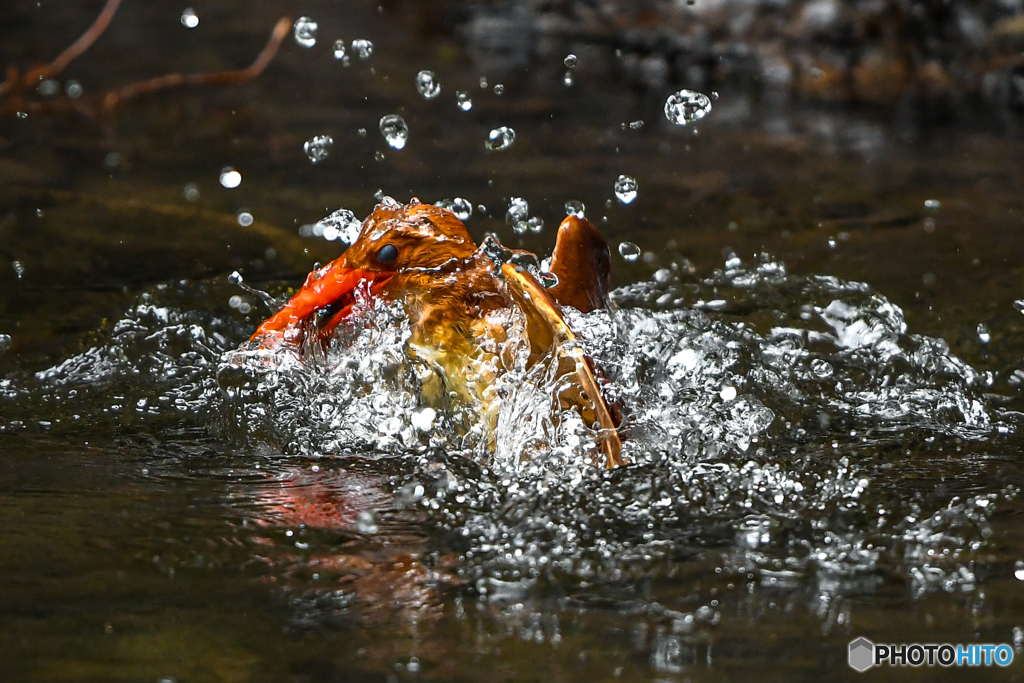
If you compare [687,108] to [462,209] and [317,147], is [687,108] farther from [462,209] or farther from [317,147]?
[462,209]

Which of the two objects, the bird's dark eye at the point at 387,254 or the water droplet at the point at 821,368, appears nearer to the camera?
the bird's dark eye at the point at 387,254

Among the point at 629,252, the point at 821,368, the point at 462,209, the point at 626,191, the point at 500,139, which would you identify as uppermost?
the point at 500,139

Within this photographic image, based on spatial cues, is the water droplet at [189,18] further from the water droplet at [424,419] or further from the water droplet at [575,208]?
the water droplet at [424,419]

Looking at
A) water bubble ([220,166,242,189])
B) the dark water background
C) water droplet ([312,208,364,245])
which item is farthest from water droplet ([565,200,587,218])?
water bubble ([220,166,242,189])

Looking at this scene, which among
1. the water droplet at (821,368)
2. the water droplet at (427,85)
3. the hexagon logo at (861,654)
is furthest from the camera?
the water droplet at (427,85)

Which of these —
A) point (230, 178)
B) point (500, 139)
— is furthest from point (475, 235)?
point (500, 139)

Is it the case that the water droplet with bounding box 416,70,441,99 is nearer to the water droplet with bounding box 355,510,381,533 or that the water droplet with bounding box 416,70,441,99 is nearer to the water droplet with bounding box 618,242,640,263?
the water droplet with bounding box 618,242,640,263

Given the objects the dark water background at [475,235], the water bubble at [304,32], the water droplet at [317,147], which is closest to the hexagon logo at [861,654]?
the dark water background at [475,235]
